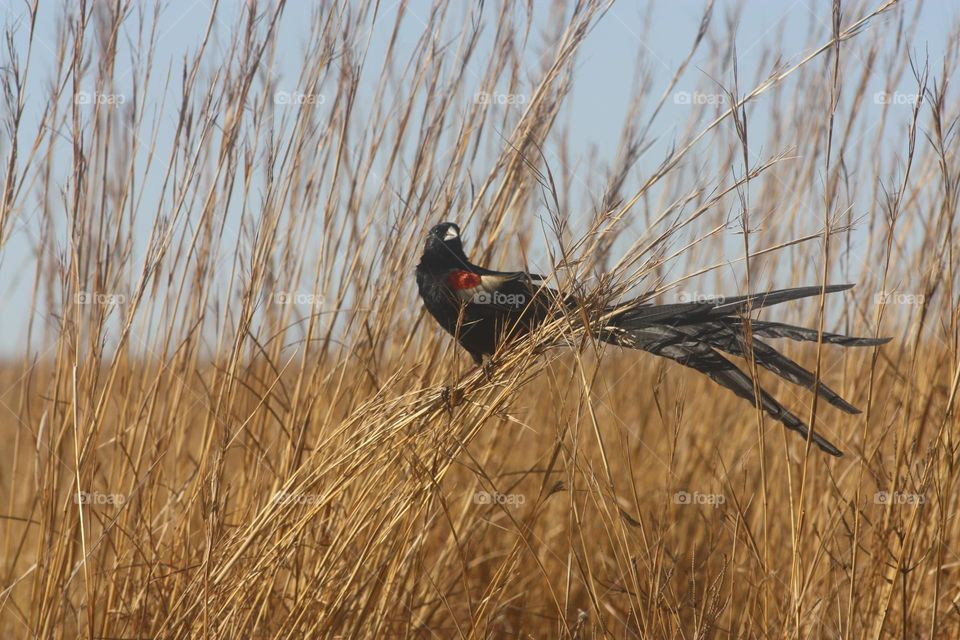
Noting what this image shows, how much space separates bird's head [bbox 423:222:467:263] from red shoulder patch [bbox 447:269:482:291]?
1.6 inches

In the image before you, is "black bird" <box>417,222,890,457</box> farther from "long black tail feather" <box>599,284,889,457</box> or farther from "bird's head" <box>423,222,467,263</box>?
"bird's head" <box>423,222,467,263</box>

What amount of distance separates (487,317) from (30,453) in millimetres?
1324

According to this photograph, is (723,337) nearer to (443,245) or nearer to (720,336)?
(720,336)

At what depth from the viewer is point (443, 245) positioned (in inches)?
A: 66.6

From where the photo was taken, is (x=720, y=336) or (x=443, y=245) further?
(x=443, y=245)

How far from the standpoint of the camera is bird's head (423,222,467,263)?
5.46 feet

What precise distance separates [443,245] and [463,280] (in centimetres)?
11

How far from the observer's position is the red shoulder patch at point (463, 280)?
5.32 feet

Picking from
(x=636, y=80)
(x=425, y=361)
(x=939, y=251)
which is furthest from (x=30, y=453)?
(x=939, y=251)

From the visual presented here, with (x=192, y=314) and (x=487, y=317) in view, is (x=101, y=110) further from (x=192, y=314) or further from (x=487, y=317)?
(x=487, y=317)

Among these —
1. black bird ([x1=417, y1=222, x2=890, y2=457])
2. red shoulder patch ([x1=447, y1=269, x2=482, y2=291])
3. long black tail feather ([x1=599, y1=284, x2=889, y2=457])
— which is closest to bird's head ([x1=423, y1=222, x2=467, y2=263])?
red shoulder patch ([x1=447, y1=269, x2=482, y2=291])

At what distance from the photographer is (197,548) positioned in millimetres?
1573

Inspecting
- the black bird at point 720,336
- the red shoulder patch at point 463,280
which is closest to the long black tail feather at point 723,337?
the black bird at point 720,336

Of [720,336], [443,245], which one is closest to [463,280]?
[443,245]
